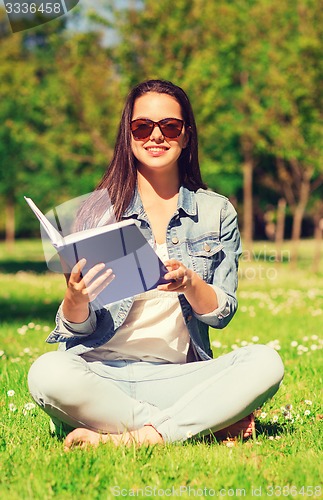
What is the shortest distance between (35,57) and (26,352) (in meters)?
23.6

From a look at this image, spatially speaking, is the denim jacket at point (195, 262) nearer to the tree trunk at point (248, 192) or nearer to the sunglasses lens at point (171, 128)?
the sunglasses lens at point (171, 128)

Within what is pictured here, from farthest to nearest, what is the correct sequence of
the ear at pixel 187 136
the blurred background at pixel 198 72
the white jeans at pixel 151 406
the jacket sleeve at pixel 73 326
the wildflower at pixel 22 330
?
the blurred background at pixel 198 72 < the wildflower at pixel 22 330 < the ear at pixel 187 136 < the jacket sleeve at pixel 73 326 < the white jeans at pixel 151 406

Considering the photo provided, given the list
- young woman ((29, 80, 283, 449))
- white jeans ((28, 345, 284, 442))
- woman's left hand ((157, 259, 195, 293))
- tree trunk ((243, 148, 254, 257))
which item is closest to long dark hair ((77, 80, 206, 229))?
young woman ((29, 80, 283, 449))

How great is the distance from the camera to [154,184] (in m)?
4.37

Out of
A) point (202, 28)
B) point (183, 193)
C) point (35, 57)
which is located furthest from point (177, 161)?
point (35, 57)

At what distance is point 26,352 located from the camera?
7.20 metres

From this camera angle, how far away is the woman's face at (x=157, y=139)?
164 inches

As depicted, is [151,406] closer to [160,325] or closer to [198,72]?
[160,325]

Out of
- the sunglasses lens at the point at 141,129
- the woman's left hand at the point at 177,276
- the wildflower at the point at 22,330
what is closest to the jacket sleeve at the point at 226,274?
the woman's left hand at the point at 177,276

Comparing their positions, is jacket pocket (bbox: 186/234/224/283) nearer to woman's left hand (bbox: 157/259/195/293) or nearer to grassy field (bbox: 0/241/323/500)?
woman's left hand (bbox: 157/259/195/293)

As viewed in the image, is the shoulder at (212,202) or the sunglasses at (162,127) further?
the shoulder at (212,202)

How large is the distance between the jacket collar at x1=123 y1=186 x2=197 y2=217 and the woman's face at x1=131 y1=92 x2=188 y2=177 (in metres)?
0.20

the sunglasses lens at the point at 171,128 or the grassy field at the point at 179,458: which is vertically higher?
the sunglasses lens at the point at 171,128

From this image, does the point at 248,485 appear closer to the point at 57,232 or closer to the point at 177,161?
the point at 57,232
